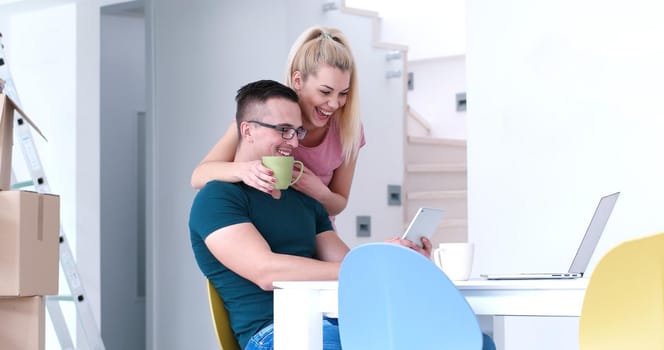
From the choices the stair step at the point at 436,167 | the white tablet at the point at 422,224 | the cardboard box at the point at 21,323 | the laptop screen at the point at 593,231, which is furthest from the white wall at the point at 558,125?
the stair step at the point at 436,167

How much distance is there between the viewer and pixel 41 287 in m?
2.94

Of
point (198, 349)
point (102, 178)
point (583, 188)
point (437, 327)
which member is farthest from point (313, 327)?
point (102, 178)

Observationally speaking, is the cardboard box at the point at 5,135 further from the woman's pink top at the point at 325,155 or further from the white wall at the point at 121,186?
the white wall at the point at 121,186

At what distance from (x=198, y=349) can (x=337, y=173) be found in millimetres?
2102

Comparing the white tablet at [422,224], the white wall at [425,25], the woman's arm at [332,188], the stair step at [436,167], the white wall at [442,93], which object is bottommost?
the white tablet at [422,224]

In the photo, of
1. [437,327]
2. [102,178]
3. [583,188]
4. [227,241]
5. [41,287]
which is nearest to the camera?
[437,327]

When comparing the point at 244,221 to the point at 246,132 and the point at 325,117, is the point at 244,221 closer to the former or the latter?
the point at 246,132

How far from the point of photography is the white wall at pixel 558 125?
332 cm

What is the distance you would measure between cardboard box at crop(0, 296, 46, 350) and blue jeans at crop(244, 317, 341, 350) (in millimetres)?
980

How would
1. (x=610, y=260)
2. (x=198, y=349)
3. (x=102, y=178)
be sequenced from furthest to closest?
1. (x=102, y=178)
2. (x=198, y=349)
3. (x=610, y=260)

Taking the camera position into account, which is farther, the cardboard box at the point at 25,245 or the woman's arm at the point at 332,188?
the cardboard box at the point at 25,245

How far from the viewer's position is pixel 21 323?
114 inches

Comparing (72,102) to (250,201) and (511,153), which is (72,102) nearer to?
(511,153)

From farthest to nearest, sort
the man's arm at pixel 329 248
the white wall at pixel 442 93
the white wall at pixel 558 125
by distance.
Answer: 1. the white wall at pixel 442 93
2. the white wall at pixel 558 125
3. the man's arm at pixel 329 248
